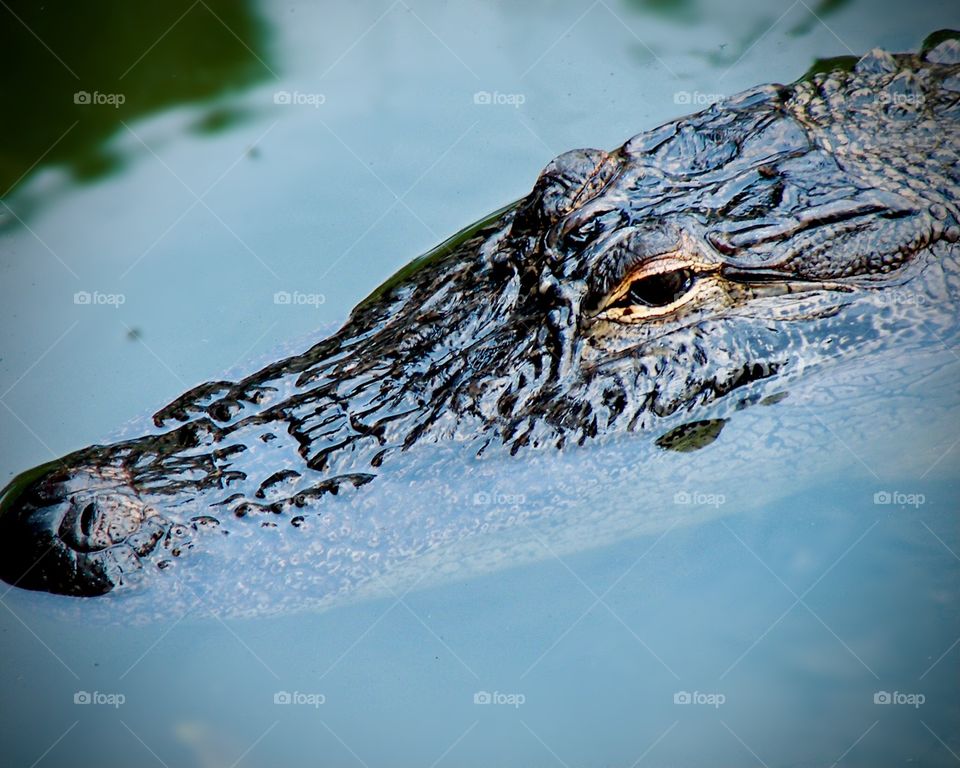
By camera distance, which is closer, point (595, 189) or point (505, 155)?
point (595, 189)

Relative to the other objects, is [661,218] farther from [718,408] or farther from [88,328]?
[88,328]

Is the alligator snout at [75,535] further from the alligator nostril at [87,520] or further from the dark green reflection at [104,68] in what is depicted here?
the dark green reflection at [104,68]

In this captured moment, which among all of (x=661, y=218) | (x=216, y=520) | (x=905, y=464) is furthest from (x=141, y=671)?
(x=905, y=464)

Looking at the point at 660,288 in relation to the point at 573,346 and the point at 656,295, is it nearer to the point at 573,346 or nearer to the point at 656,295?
the point at 656,295

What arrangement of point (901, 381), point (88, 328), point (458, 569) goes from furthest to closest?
point (88, 328)
point (901, 381)
point (458, 569)

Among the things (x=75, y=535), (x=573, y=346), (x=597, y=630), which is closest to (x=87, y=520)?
(x=75, y=535)

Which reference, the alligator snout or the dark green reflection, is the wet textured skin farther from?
the dark green reflection

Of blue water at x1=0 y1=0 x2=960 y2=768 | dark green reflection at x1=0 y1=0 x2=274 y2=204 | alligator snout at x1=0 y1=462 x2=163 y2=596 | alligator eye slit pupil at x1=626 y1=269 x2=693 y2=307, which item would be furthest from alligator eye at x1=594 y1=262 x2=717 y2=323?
dark green reflection at x1=0 y1=0 x2=274 y2=204
